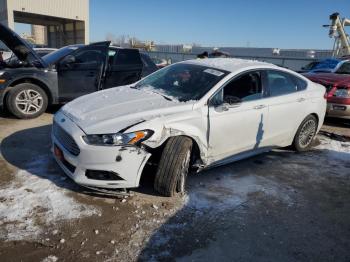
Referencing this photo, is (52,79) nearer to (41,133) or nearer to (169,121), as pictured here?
(41,133)

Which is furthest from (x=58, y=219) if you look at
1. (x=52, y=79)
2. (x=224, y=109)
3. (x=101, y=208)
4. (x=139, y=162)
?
(x=52, y=79)

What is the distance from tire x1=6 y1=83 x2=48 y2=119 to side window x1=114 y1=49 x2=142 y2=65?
6.02 feet

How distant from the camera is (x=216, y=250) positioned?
288 cm

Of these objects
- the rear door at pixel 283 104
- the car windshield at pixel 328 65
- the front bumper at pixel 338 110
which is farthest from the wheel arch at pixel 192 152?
the car windshield at pixel 328 65

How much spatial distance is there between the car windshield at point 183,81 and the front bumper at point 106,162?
3.35ft

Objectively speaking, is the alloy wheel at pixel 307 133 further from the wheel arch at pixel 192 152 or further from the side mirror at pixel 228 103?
the wheel arch at pixel 192 152

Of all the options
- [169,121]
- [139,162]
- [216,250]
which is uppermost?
[169,121]

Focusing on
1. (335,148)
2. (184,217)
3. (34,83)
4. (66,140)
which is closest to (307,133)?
(335,148)

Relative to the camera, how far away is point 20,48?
650 centimetres

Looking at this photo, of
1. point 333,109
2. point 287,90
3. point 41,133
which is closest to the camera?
point 287,90

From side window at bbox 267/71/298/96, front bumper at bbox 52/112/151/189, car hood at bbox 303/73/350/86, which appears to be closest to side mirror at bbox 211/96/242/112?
side window at bbox 267/71/298/96

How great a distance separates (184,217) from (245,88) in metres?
2.00

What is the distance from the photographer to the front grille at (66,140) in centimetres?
343

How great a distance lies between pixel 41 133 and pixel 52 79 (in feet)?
4.65
